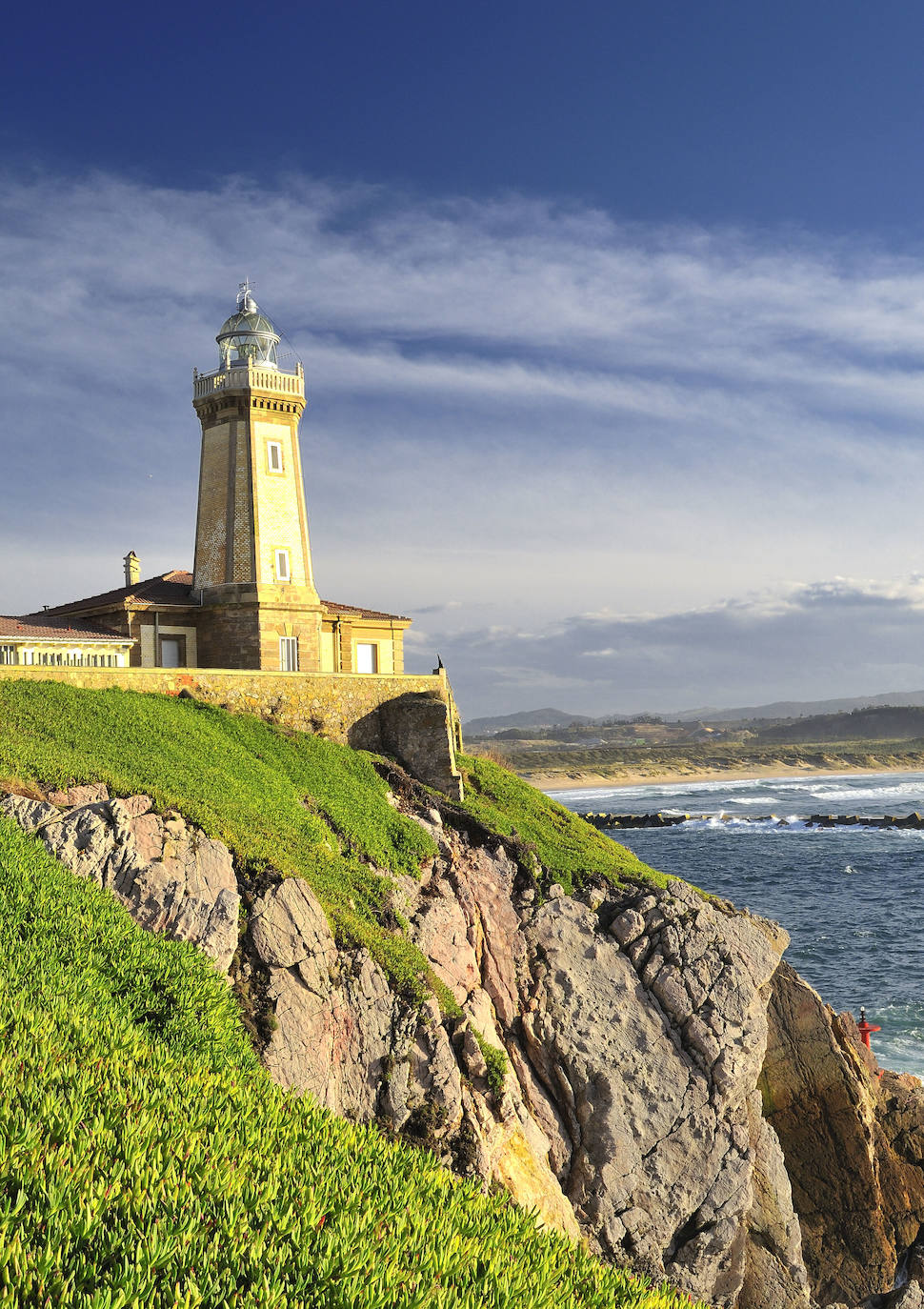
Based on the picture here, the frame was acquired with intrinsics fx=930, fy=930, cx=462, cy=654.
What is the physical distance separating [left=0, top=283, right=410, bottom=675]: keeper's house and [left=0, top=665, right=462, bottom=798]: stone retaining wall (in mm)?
3162

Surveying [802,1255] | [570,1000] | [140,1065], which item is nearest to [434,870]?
[570,1000]

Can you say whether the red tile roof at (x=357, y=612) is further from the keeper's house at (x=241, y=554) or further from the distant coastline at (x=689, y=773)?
the distant coastline at (x=689, y=773)

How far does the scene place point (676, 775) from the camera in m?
137

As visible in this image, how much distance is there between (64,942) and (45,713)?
11.0 metres

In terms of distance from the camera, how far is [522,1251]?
650cm

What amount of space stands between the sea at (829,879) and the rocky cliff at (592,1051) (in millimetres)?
5329

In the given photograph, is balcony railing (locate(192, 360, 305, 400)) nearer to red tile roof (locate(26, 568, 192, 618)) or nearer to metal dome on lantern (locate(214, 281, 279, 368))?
metal dome on lantern (locate(214, 281, 279, 368))

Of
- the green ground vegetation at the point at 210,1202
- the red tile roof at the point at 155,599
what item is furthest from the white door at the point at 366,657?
the green ground vegetation at the point at 210,1202

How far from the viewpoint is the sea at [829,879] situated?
2964cm

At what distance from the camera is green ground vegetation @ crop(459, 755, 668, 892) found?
23.5 meters

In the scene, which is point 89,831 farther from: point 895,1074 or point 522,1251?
point 895,1074

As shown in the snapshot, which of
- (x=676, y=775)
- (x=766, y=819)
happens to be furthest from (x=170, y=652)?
(x=676, y=775)

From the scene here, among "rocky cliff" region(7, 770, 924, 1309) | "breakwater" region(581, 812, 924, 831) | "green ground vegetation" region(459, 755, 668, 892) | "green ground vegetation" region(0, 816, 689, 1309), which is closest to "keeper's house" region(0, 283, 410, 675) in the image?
"green ground vegetation" region(459, 755, 668, 892)

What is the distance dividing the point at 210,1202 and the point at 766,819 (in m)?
76.1
